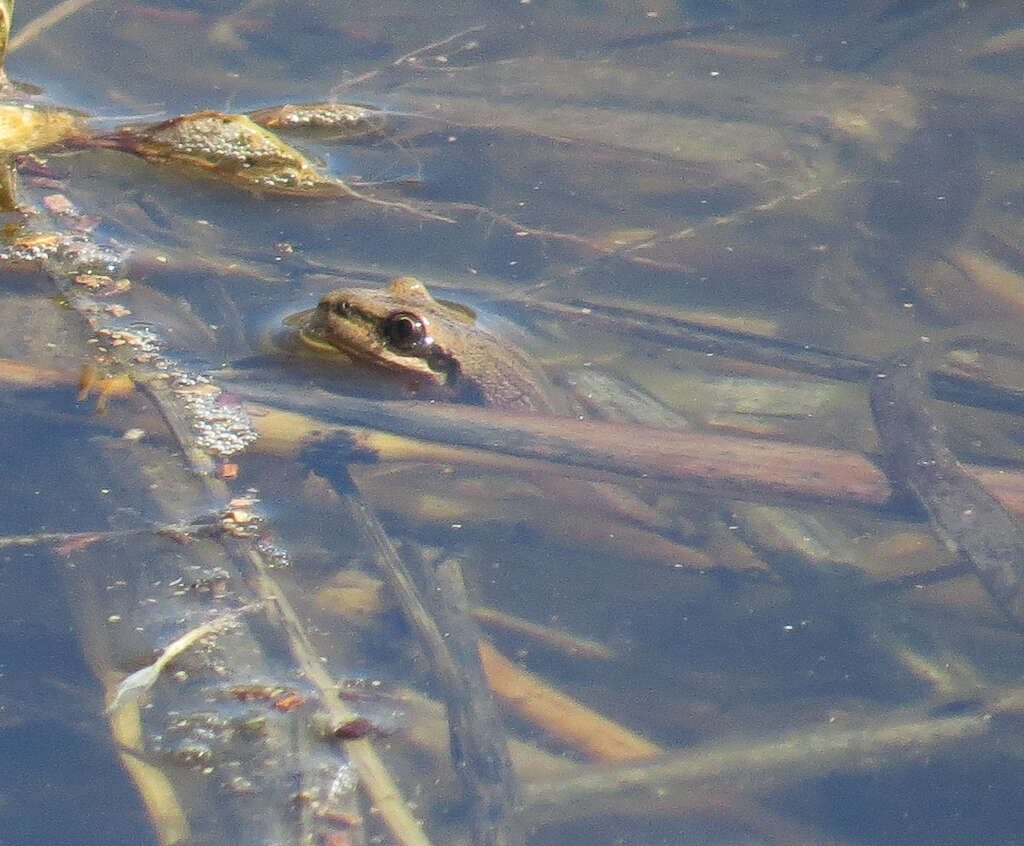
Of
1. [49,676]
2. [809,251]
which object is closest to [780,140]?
[809,251]

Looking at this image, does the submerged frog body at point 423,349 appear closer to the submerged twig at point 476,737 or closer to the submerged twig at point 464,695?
the submerged twig at point 464,695

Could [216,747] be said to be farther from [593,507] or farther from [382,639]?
[593,507]

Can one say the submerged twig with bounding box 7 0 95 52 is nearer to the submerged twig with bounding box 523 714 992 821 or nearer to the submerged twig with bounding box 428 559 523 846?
the submerged twig with bounding box 428 559 523 846

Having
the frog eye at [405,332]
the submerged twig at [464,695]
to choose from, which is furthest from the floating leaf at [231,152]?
the submerged twig at [464,695]

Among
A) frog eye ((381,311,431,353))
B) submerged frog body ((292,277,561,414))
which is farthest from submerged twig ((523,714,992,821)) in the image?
frog eye ((381,311,431,353))

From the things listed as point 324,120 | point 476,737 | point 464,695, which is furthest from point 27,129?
point 476,737
